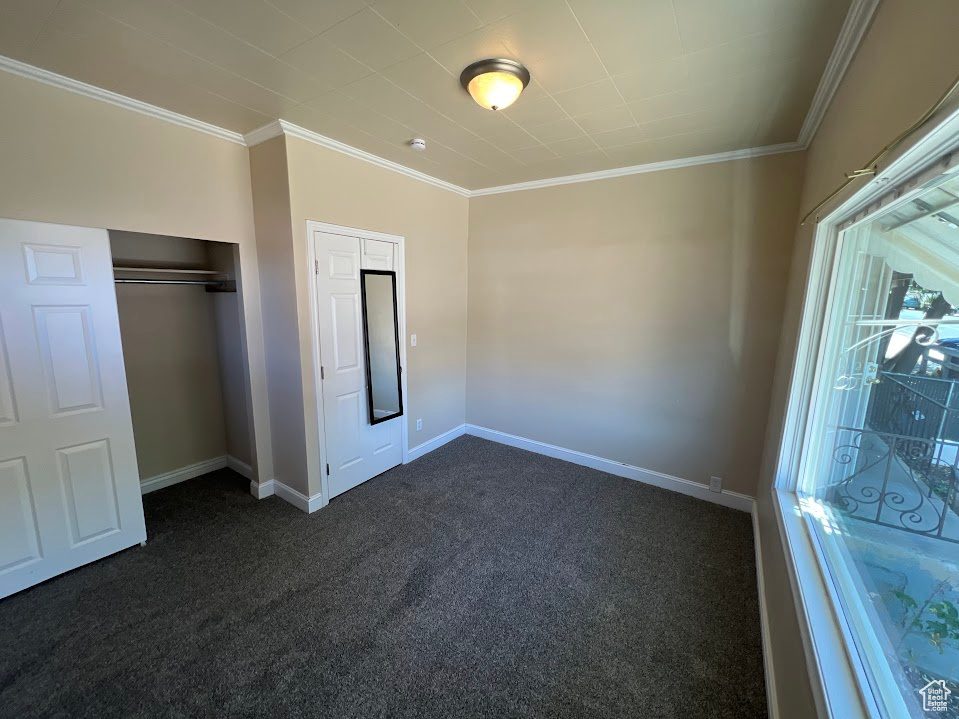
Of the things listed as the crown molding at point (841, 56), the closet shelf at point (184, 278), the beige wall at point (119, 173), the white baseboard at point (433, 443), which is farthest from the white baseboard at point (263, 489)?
the crown molding at point (841, 56)

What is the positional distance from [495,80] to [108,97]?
2.14 m

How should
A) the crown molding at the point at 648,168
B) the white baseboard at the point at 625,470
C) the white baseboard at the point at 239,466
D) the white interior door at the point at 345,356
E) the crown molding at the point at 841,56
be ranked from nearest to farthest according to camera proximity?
1. the crown molding at the point at 841,56
2. the crown molding at the point at 648,168
3. the white interior door at the point at 345,356
4. the white baseboard at the point at 625,470
5. the white baseboard at the point at 239,466

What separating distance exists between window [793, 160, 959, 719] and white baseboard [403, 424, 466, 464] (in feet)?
9.88

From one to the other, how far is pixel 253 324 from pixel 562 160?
271cm

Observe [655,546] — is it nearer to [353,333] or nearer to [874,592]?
[874,592]

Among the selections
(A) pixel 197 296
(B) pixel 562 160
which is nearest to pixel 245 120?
(A) pixel 197 296

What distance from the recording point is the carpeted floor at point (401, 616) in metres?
1.63

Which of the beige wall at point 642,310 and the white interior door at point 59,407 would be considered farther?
the beige wall at point 642,310

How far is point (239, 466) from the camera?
351 centimetres

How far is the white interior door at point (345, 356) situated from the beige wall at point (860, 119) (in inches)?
112

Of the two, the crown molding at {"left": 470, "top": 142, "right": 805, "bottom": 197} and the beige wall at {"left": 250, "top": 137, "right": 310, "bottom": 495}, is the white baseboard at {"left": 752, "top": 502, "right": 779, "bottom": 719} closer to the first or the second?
the crown molding at {"left": 470, "top": 142, "right": 805, "bottom": 197}

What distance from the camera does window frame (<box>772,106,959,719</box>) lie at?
999 millimetres

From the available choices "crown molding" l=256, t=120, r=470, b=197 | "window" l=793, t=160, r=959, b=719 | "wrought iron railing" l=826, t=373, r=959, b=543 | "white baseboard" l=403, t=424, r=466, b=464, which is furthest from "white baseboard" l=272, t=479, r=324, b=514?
"wrought iron railing" l=826, t=373, r=959, b=543

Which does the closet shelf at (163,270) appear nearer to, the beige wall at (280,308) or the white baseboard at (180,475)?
the beige wall at (280,308)
